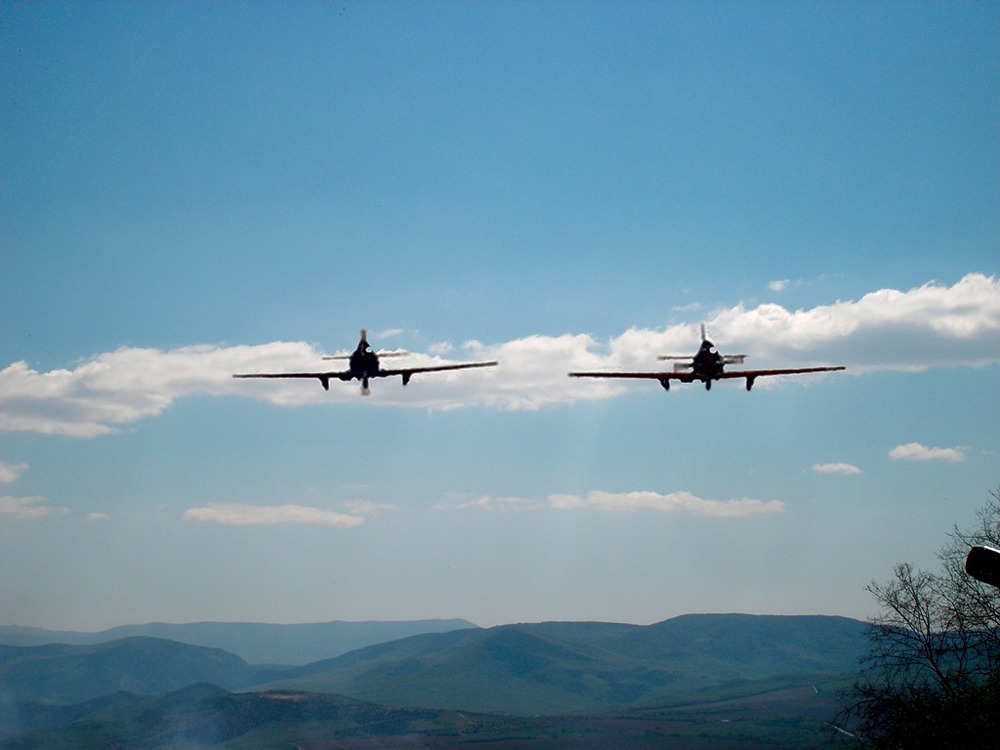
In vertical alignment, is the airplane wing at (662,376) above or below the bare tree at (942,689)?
above

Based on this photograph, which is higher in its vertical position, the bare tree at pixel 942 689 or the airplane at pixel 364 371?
the airplane at pixel 364 371

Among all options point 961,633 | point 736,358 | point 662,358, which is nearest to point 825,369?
point 736,358

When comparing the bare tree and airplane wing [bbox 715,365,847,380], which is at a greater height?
airplane wing [bbox 715,365,847,380]

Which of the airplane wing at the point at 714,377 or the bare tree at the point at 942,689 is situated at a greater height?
the airplane wing at the point at 714,377

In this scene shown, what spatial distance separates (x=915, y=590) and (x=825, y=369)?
25.6 meters

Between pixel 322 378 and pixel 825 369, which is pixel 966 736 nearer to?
pixel 825 369

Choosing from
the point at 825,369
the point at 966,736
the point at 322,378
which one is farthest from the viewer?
the point at 322,378

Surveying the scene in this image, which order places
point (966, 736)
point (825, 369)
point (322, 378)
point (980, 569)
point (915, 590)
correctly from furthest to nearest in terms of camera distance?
point (915, 590) < point (322, 378) < point (825, 369) < point (966, 736) < point (980, 569)

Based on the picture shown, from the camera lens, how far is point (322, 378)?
A: 6906 centimetres

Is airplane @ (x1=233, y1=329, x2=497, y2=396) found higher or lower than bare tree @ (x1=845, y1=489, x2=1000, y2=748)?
higher

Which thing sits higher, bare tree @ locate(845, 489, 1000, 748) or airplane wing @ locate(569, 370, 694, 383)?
airplane wing @ locate(569, 370, 694, 383)

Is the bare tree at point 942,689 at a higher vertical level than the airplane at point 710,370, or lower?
lower

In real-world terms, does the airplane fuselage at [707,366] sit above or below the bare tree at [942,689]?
above

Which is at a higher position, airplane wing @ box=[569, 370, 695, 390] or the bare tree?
airplane wing @ box=[569, 370, 695, 390]
